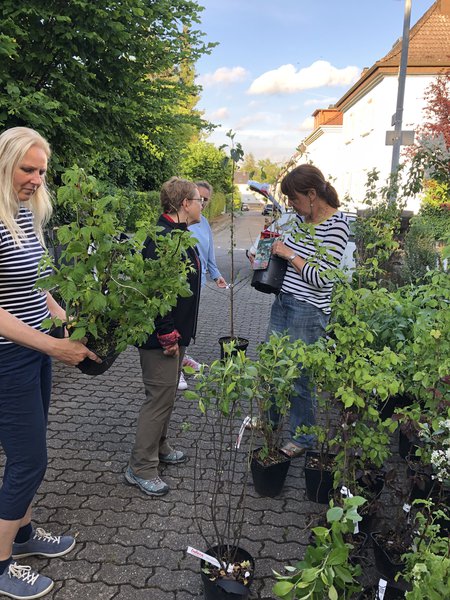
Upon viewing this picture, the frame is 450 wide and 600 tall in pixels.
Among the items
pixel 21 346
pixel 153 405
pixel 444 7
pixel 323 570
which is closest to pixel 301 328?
pixel 153 405

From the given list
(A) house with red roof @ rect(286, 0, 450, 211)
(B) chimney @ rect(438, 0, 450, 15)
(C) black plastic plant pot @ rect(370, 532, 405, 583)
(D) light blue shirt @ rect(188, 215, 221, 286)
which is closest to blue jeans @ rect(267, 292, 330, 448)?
(C) black plastic plant pot @ rect(370, 532, 405, 583)

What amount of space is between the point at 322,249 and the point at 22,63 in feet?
16.0

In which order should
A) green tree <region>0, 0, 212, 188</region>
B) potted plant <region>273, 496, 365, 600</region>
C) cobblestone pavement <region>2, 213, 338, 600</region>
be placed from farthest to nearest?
green tree <region>0, 0, 212, 188</region>, cobblestone pavement <region>2, 213, 338, 600</region>, potted plant <region>273, 496, 365, 600</region>

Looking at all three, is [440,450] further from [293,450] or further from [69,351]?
[293,450]

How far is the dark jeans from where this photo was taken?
6.64 ft

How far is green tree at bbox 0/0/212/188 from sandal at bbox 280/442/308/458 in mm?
3488

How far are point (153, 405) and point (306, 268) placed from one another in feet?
4.45

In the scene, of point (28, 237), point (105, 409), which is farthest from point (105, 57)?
point (28, 237)

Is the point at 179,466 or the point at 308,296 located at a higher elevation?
the point at 308,296

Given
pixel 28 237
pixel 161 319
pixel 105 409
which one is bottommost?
pixel 105 409

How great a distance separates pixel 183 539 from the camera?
2.70 metres

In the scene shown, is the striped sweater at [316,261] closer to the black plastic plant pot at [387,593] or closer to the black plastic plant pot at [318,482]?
the black plastic plant pot at [318,482]

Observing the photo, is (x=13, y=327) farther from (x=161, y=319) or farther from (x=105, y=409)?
(x=105, y=409)

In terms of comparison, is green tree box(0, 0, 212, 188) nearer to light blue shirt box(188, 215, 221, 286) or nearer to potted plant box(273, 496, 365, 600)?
light blue shirt box(188, 215, 221, 286)
